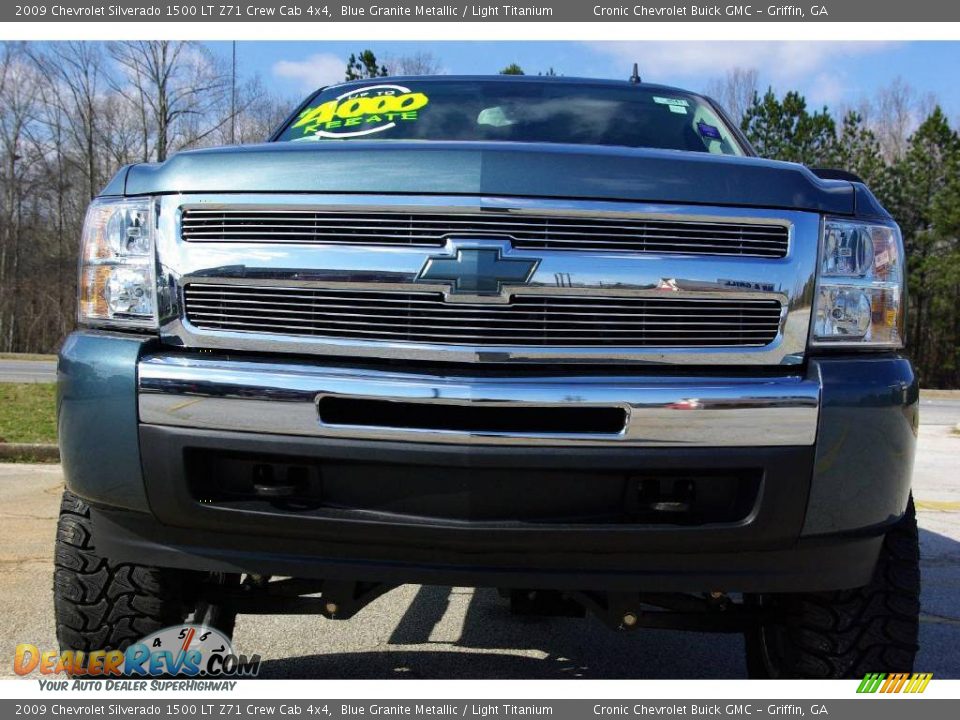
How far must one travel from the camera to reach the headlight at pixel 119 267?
2.09 meters

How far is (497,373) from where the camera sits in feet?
6.38

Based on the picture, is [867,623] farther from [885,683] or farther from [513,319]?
[513,319]

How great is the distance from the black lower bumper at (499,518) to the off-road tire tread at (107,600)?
0.40m

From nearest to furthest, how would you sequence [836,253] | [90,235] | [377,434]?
[377,434] → [836,253] → [90,235]

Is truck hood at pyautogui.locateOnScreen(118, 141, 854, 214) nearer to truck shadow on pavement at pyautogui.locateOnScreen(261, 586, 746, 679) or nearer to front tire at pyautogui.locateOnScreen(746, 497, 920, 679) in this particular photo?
front tire at pyautogui.locateOnScreen(746, 497, 920, 679)

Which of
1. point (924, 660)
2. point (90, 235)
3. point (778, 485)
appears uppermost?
point (90, 235)

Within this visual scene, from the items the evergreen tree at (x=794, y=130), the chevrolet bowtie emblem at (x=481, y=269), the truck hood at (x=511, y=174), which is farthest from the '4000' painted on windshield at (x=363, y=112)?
the evergreen tree at (x=794, y=130)

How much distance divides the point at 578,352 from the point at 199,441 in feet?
2.84

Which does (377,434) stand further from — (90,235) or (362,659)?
(362,659)

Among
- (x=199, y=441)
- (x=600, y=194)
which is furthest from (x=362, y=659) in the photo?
(x=600, y=194)

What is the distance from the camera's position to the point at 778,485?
190cm

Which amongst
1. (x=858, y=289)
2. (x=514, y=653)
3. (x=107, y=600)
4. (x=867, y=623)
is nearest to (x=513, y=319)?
(x=858, y=289)

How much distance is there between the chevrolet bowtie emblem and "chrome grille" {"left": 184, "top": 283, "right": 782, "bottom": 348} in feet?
0.13

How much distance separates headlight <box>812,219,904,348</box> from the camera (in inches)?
79.8
